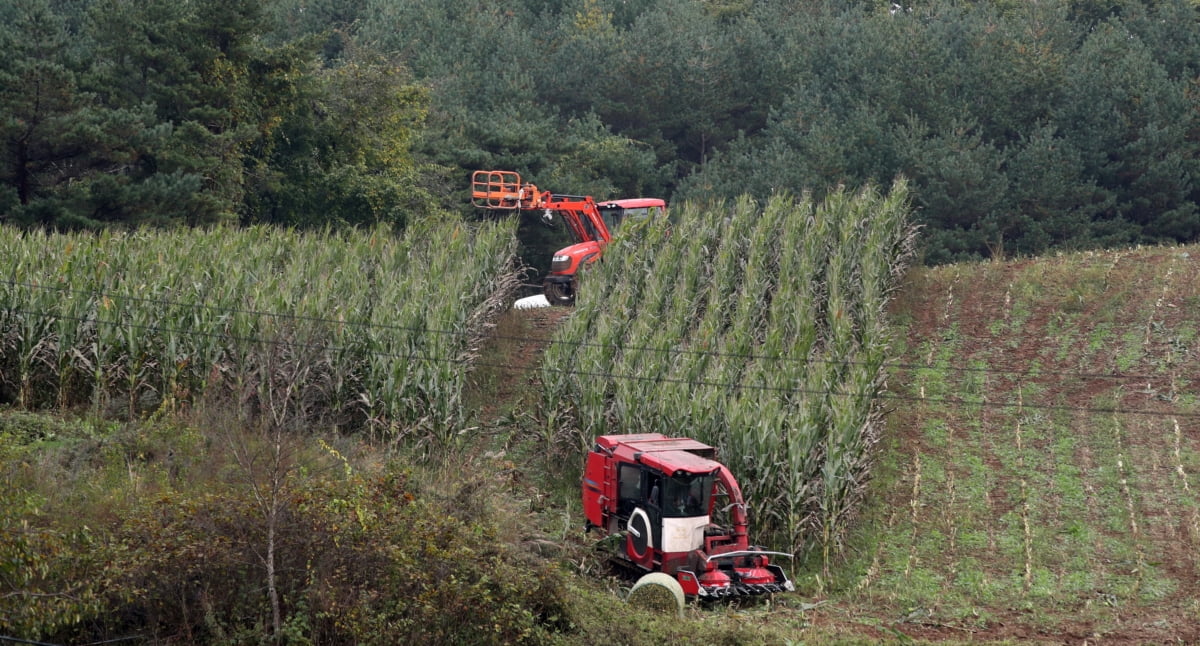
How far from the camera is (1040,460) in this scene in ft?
72.9

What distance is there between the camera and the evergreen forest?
32688 millimetres

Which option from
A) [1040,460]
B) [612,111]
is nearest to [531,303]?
[1040,460]

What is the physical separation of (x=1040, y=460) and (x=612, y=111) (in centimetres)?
3649

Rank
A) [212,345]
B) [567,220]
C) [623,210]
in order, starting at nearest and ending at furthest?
[212,345] → [567,220] → [623,210]

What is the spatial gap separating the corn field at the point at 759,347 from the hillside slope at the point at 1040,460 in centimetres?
140

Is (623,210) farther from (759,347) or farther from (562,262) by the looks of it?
(759,347)

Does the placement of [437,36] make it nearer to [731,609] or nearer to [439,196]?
[439,196]

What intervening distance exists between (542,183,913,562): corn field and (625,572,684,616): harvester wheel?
10.7ft

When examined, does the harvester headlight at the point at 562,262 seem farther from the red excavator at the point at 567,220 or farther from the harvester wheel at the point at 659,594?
the harvester wheel at the point at 659,594

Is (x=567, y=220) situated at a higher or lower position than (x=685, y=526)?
higher

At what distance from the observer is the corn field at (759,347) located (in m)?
18.6

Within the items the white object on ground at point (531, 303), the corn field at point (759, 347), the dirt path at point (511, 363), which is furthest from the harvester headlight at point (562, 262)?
the corn field at point (759, 347)

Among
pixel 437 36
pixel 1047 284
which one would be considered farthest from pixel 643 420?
→ pixel 437 36

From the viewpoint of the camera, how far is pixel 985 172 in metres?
44.5
